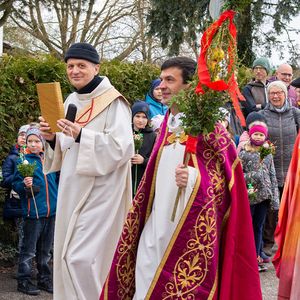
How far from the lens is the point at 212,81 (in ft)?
13.6

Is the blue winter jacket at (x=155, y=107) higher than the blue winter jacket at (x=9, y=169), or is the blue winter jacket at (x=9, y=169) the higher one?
the blue winter jacket at (x=155, y=107)

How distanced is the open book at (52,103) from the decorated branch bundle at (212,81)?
1.25m

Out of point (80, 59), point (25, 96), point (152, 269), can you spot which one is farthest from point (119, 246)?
point (25, 96)

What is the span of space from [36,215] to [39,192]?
24 centimetres

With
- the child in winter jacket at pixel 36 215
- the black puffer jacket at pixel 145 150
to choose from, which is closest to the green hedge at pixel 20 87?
the child in winter jacket at pixel 36 215

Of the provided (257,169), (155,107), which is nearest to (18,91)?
(155,107)

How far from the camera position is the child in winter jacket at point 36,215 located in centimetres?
680

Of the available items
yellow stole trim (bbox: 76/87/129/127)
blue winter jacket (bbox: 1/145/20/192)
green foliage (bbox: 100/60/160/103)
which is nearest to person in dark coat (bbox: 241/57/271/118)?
green foliage (bbox: 100/60/160/103)

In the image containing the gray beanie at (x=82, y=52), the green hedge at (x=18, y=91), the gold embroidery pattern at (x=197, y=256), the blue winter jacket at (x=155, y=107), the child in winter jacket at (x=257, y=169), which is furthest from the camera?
the blue winter jacket at (x=155, y=107)

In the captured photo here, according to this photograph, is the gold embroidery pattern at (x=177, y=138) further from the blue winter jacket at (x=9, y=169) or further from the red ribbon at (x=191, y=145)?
the blue winter jacket at (x=9, y=169)

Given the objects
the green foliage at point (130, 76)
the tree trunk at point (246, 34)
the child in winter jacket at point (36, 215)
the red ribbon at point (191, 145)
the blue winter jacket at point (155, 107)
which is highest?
the tree trunk at point (246, 34)

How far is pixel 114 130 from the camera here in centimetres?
548

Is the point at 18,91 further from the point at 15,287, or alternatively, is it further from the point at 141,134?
the point at 15,287

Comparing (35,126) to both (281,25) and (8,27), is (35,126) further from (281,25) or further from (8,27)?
(8,27)
